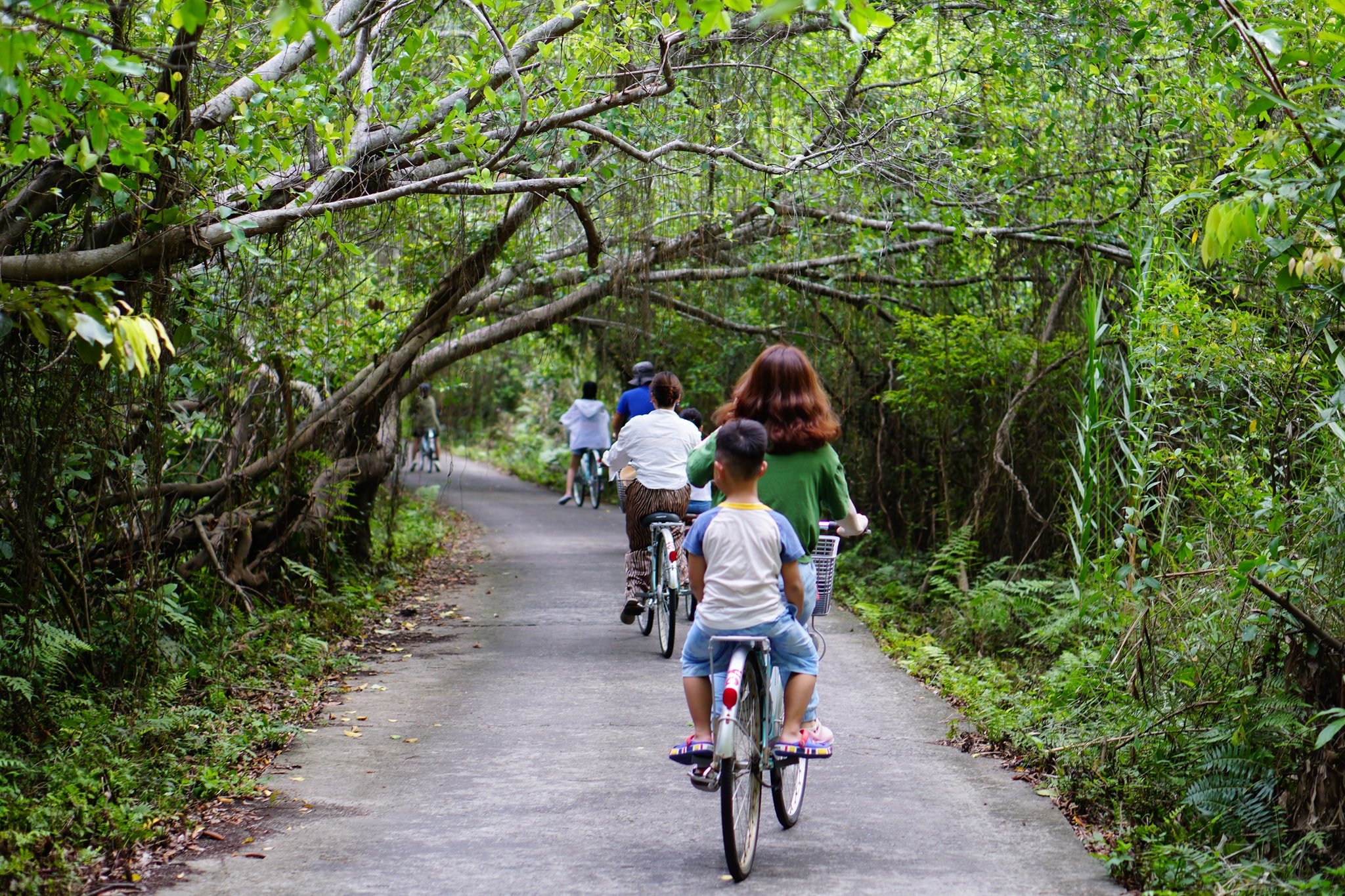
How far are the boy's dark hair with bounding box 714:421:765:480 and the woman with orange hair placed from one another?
330 millimetres

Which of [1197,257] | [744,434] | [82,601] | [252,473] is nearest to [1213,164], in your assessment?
[1197,257]

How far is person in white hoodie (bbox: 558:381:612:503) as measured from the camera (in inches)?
733

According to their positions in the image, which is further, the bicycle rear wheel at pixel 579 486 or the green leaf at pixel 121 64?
the bicycle rear wheel at pixel 579 486

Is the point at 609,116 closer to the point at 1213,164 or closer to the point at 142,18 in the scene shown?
the point at 142,18

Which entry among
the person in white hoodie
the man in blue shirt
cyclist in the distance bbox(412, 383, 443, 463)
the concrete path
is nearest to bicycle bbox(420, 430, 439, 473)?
cyclist in the distance bbox(412, 383, 443, 463)

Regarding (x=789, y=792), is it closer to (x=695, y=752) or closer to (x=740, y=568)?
(x=695, y=752)

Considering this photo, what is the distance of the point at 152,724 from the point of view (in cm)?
606

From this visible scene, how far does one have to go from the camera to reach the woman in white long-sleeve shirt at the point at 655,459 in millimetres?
8984

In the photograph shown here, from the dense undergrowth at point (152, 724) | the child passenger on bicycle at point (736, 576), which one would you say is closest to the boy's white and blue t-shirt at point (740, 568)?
the child passenger on bicycle at point (736, 576)

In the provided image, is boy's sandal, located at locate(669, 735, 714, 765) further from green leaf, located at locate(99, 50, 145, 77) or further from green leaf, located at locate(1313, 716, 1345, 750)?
green leaf, located at locate(99, 50, 145, 77)

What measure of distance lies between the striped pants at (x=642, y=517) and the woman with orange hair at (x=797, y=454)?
154 inches

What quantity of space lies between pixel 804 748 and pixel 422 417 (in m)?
20.2

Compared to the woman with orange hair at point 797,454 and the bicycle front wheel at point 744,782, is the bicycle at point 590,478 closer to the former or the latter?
the woman with orange hair at point 797,454

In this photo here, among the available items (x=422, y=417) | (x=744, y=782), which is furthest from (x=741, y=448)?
(x=422, y=417)
